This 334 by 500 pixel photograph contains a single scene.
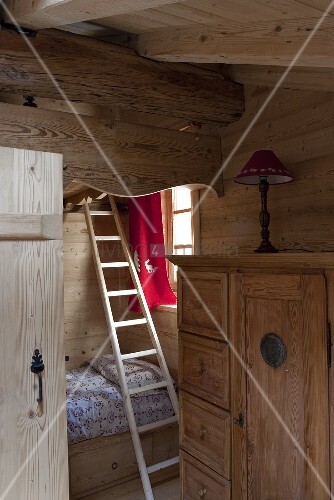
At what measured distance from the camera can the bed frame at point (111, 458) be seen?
2717mm

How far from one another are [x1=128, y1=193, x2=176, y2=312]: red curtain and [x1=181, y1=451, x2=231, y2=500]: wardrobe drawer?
1492mm

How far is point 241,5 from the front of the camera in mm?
1483

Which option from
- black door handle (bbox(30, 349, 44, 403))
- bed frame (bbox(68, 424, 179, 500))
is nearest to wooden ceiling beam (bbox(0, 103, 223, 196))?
black door handle (bbox(30, 349, 44, 403))

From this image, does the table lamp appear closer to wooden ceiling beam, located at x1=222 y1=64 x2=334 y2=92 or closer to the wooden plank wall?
wooden ceiling beam, located at x1=222 y1=64 x2=334 y2=92

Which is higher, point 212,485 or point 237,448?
A: point 237,448

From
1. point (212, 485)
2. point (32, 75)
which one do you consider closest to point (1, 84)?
point (32, 75)

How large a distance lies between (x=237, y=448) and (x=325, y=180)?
126cm

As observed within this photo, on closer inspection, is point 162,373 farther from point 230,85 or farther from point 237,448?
point 230,85

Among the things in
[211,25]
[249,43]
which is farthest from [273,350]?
[211,25]

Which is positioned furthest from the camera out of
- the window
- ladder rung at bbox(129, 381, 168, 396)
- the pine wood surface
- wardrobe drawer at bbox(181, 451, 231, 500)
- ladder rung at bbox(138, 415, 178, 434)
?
the window

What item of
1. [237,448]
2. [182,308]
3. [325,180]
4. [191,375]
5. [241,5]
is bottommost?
[237,448]

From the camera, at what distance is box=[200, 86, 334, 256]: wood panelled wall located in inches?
79.7

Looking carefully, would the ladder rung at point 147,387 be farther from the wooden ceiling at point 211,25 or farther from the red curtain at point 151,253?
the wooden ceiling at point 211,25

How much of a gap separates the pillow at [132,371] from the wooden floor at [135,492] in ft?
2.07
